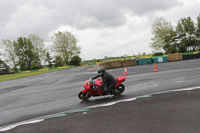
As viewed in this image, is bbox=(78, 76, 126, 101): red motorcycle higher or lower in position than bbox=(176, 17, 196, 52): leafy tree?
lower

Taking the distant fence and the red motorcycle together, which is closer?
the red motorcycle

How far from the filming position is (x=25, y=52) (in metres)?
73.1

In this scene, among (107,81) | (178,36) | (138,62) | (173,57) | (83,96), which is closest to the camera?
(107,81)

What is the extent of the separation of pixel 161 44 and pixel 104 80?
59.9m

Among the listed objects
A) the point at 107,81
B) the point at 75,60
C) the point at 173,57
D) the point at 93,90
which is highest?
the point at 75,60

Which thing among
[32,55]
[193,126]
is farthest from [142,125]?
[32,55]

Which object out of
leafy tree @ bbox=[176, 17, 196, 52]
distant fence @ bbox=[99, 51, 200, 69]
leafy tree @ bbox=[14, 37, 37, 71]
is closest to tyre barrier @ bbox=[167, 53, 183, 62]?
distant fence @ bbox=[99, 51, 200, 69]

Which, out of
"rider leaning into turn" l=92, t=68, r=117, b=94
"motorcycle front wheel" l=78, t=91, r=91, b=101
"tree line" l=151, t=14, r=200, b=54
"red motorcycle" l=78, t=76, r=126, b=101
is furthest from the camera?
"tree line" l=151, t=14, r=200, b=54

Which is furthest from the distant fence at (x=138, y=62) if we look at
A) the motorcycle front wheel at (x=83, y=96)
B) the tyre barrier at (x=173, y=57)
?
the motorcycle front wheel at (x=83, y=96)

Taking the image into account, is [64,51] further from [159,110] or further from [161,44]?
[159,110]

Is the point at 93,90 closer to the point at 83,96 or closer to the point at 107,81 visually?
the point at 83,96

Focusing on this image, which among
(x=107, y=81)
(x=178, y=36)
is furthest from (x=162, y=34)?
(x=107, y=81)

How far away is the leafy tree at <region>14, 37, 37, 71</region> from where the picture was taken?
237ft

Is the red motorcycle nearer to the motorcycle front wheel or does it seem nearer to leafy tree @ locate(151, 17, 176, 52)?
the motorcycle front wheel
